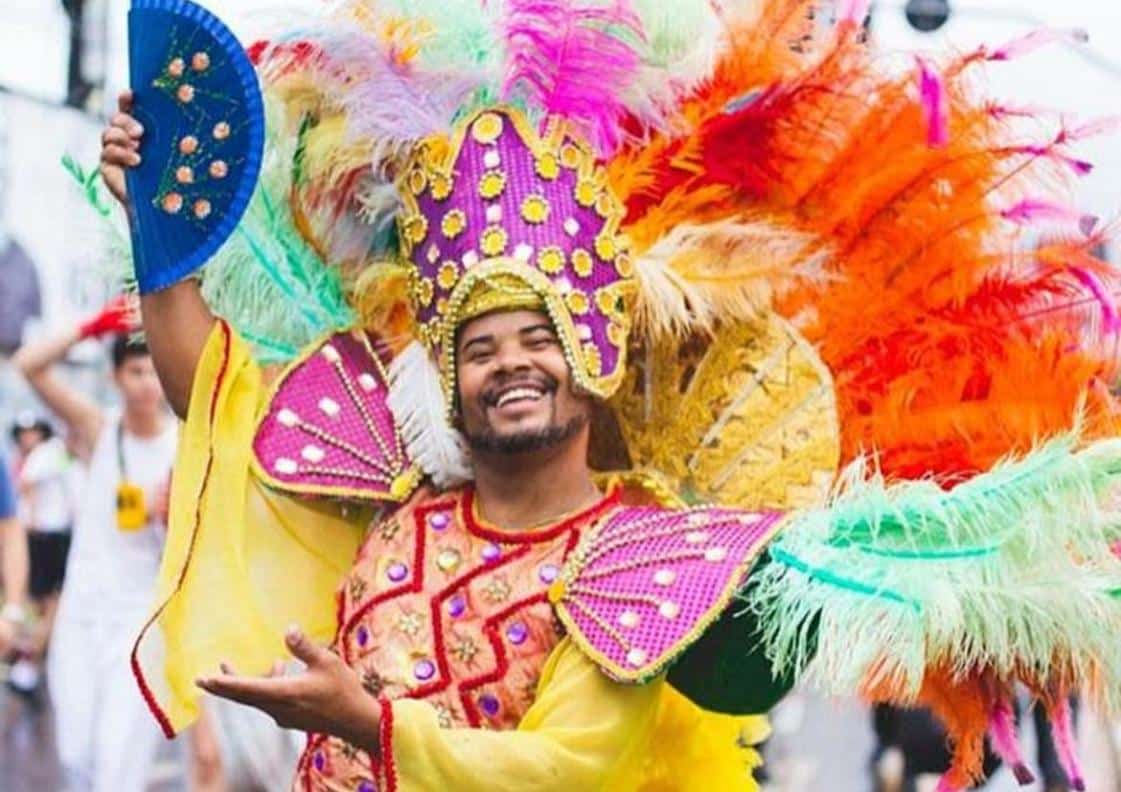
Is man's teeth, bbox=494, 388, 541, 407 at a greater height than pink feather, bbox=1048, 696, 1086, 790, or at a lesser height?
greater

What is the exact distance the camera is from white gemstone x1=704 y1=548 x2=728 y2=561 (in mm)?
3891

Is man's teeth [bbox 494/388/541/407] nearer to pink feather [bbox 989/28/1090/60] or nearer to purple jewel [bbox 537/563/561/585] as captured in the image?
purple jewel [bbox 537/563/561/585]

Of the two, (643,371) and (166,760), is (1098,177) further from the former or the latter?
(166,760)

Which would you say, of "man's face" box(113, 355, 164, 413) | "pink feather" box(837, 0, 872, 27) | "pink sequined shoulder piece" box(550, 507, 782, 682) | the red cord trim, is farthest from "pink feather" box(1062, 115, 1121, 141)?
"man's face" box(113, 355, 164, 413)

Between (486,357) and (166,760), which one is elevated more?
(486,357)

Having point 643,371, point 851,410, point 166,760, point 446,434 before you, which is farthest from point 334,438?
point 166,760

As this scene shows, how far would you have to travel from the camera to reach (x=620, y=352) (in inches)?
161

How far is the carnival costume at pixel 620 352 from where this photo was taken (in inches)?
155

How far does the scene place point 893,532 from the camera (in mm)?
3822

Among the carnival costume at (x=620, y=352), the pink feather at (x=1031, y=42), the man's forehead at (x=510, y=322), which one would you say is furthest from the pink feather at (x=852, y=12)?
the man's forehead at (x=510, y=322)

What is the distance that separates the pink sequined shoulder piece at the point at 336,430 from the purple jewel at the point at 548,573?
1.07 ft

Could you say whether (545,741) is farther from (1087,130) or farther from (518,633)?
(1087,130)

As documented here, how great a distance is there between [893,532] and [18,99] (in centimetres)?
781

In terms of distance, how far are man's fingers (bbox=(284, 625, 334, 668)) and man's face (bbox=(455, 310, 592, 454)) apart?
0.47 m
